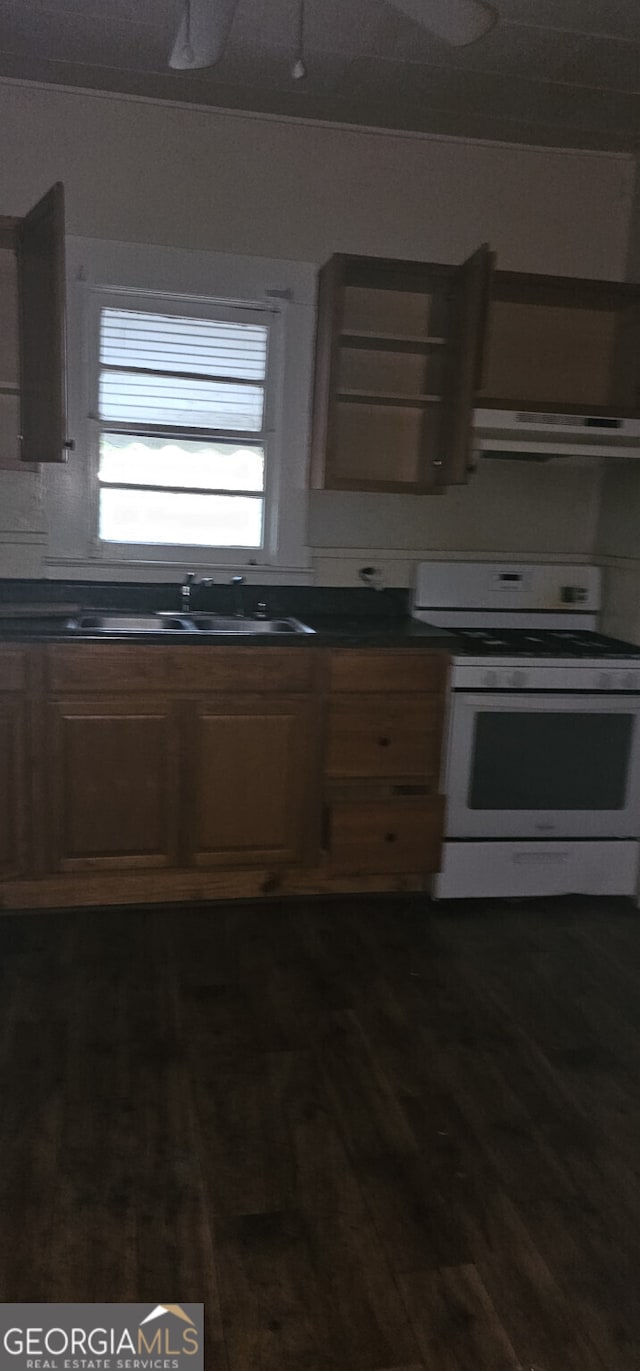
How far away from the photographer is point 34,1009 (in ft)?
8.13

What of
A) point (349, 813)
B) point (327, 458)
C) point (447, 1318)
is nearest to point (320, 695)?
point (349, 813)

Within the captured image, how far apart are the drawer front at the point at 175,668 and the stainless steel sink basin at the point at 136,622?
9.4 inches

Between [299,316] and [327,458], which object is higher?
[299,316]

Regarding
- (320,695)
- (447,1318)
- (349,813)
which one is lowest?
(447,1318)

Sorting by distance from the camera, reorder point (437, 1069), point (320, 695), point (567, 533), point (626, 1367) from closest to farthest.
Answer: point (626, 1367) < point (437, 1069) < point (320, 695) < point (567, 533)

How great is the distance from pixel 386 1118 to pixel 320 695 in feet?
4.49

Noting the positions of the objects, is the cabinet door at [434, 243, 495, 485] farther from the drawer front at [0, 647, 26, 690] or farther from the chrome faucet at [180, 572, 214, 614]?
the drawer front at [0, 647, 26, 690]

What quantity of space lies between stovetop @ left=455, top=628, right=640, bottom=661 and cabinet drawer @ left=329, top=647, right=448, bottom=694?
0.37 feet

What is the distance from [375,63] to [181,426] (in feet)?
4.32

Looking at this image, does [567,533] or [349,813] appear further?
[567,533]

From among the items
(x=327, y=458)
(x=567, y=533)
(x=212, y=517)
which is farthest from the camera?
(x=567, y=533)

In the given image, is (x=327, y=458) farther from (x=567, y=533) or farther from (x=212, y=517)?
(x=567, y=533)

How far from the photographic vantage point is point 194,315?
3393 millimetres

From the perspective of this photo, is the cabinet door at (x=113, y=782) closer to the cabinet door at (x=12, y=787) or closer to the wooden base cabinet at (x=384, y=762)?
the cabinet door at (x=12, y=787)
